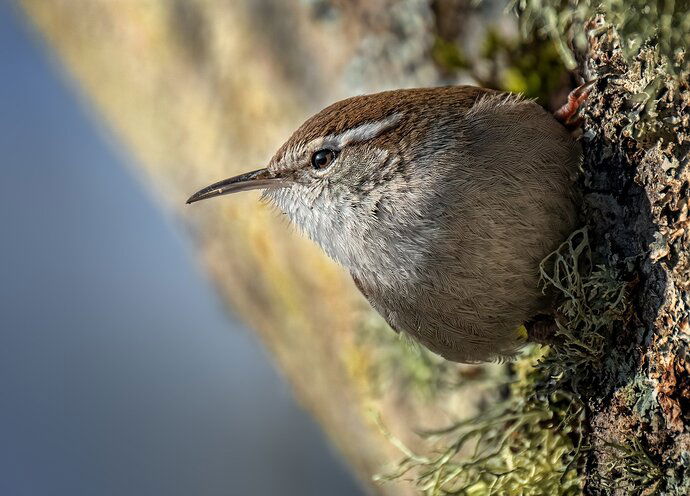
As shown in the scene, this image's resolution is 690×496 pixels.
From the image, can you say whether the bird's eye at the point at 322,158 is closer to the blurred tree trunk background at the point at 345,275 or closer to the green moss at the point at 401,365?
the blurred tree trunk background at the point at 345,275

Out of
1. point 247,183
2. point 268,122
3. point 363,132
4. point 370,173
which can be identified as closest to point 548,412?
point 370,173

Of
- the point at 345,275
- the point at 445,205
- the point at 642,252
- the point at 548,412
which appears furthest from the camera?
the point at 345,275

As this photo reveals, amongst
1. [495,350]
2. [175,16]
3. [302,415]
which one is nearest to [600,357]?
[495,350]

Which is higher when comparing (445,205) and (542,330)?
(445,205)

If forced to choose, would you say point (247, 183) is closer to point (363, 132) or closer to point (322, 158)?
point (322, 158)

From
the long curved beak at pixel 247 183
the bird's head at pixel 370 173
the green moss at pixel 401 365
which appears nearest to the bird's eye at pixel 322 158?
the bird's head at pixel 370 173

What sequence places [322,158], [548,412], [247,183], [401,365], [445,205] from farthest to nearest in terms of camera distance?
[401,365] → [247,183] → [322,158] → [548,412] → [445,205]

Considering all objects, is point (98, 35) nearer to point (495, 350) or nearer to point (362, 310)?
point (362, 310)

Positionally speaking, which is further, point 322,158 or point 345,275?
point 345,275
